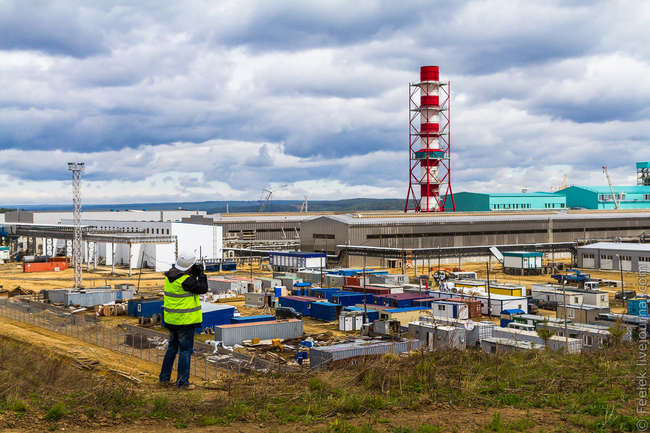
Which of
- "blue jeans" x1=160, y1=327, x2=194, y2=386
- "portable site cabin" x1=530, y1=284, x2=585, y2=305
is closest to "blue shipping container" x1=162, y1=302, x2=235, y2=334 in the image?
"blue jeans" x1=160, y1=327, x2=194, y2=386

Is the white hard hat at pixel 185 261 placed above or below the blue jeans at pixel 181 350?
above

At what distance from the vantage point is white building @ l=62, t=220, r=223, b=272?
6856 centimetres

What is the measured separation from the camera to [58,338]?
28.5m

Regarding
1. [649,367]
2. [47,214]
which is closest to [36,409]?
[649,367]

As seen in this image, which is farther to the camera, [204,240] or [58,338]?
[204,240]

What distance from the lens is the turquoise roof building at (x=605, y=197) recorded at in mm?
134625

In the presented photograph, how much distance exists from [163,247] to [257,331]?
41729 millimetres

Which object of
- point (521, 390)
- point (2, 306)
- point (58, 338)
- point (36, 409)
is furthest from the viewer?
point (2, 306)

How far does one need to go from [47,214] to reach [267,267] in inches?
2285

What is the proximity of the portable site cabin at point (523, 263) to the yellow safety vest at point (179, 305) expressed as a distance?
5541cm

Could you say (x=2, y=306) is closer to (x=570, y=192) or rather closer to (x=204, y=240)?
(x=204, y=240)

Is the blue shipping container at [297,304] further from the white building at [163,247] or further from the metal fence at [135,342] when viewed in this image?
the white building at [163,247]

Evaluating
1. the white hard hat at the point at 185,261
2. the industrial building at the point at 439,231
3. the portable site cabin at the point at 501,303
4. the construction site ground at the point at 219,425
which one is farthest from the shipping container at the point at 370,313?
the industrial building at the point at 439,231

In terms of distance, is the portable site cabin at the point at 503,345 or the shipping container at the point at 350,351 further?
the portable site cabin at the point at 503,345
